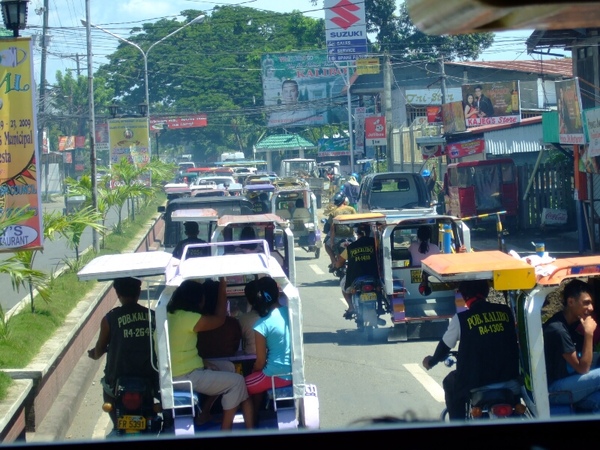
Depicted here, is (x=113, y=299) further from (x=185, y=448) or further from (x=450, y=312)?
(x=185, y=448)

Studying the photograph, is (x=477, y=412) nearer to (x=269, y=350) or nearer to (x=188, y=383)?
(x=269, y=350)

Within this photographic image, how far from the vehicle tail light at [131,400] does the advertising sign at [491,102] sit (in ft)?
89.2

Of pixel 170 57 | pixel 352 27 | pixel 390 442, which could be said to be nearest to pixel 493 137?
pixel 352 27

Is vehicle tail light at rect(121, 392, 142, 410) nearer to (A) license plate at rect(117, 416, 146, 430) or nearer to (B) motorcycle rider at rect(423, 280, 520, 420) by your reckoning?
(A) license plate at rect(117, 416, 146, 430)

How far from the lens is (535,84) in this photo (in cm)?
3941

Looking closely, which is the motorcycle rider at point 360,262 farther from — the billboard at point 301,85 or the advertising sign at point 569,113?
the billboard at point 301,85

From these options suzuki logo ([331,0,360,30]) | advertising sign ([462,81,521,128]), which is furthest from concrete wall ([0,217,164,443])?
advertising sign ([462,81,521,128])

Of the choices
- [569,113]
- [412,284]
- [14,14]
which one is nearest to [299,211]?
[569,113]

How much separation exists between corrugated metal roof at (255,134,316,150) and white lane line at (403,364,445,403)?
5226 centimetres

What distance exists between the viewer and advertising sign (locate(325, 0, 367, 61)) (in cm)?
2625

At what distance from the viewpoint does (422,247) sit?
11609 mm

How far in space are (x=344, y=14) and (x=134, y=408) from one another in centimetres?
2156

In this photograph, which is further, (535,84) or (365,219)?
(535,84)

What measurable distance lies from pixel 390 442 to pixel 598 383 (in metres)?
3.92
